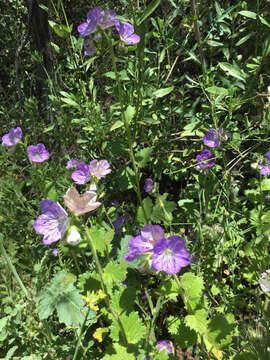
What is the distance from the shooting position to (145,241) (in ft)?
3.96

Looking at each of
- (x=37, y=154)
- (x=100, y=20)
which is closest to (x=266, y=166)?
(x=100, y=20)

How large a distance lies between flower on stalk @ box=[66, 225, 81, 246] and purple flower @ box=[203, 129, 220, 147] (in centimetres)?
102

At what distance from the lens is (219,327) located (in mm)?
1354

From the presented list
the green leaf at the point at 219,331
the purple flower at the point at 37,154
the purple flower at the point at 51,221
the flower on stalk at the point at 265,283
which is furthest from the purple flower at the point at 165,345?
the purple flower at the point at 37,154

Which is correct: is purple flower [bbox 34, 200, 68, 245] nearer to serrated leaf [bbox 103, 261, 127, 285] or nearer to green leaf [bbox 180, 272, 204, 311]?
serrated leaf [bbox 103, 261, 127, 285]

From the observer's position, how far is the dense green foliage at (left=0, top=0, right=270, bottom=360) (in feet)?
4.25

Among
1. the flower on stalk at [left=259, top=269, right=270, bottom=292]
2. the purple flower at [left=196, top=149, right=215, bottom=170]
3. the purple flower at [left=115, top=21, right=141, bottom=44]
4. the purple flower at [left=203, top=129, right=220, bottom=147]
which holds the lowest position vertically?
the flower on stalk at [left=259, top=269, right=270, bottom=292]

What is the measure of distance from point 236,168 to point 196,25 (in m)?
1.13

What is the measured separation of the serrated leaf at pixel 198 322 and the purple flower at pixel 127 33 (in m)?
1.26

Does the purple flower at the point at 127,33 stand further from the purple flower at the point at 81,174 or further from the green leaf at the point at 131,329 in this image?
the green leaf at the point at 131,329

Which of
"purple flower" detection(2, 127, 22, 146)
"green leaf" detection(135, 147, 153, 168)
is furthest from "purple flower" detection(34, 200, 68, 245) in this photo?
"purple flower" detection(2, 127, 22, 146)

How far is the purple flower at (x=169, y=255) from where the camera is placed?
1.10 m

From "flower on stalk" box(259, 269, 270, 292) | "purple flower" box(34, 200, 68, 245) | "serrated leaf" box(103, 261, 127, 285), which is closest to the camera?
"purple flower" box(34, 200, 68, 245)

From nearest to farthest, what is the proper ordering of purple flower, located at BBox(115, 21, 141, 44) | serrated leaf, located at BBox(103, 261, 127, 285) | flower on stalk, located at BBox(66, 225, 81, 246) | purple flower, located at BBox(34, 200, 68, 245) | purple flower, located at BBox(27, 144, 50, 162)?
flower on stalk, located at BBox(66, 225, 81, 246) → purple flower, located at BBox(34, 200, 68, 245) → serrated leaf, located at BBox(103, 261, 127, 285) → purple flower, located at BBox(115, 21, 141, 44) → purple flower, located at BBox(27, 144, 50, 162)
